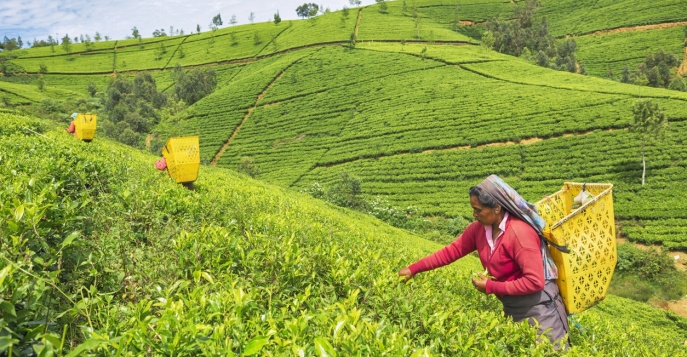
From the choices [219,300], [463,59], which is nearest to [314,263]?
[219,300]

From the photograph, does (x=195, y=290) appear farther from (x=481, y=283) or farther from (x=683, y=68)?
(x=683, y=68)

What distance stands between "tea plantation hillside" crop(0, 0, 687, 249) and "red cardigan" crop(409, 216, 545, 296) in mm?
23124

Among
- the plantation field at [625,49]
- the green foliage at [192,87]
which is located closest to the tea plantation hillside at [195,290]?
the green foliage at [192,87]

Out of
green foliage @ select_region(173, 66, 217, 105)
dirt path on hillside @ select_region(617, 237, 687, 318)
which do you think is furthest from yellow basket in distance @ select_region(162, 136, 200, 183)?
green foliage @ select_region(173, 66, 217, 105)

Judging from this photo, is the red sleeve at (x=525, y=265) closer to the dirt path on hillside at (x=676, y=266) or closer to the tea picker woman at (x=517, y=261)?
the tea picker woman at (x=517, y=261)

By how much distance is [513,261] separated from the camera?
3.01 meters

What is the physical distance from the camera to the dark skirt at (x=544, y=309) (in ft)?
9.73

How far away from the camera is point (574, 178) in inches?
1033

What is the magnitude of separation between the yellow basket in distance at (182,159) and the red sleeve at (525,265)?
4485 millimetres

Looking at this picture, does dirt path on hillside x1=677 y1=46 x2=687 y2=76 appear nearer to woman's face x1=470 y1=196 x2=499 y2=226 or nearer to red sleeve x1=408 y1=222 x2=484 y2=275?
red sleeve x1=408 y1=222 x2=484 y2=275

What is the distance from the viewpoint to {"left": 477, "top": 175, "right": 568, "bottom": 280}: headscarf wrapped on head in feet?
9.60

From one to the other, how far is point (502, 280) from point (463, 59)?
56.0 m

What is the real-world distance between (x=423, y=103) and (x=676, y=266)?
2879 cm

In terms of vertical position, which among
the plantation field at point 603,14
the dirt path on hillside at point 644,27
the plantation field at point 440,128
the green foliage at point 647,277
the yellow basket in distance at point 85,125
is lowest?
the green foliage at point 647,277
